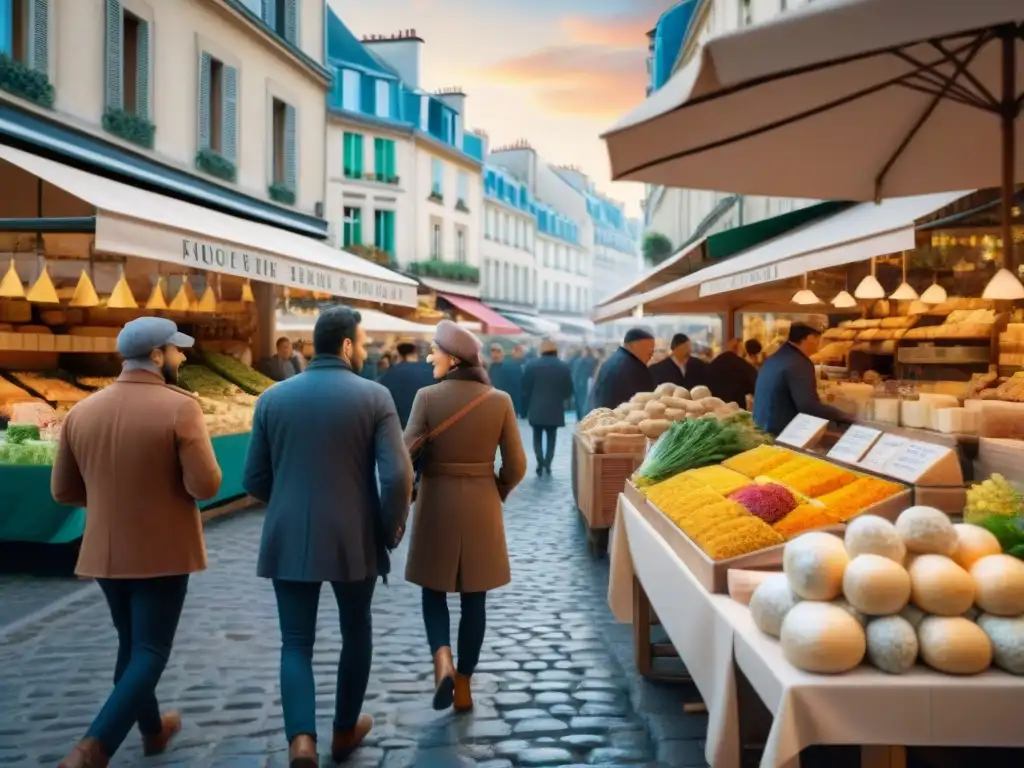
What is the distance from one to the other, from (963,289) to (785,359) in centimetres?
657

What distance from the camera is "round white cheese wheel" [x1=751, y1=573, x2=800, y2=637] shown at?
11.4 ft

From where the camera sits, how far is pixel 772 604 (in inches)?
138

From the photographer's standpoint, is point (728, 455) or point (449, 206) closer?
point (728, 455)

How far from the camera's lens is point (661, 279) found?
1686cm

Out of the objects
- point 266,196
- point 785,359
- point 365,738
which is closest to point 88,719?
point 365,738

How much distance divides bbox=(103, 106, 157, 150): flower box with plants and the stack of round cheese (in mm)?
13203

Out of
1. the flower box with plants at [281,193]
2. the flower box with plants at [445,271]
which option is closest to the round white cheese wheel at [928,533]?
the flower box with plants at [281,193]

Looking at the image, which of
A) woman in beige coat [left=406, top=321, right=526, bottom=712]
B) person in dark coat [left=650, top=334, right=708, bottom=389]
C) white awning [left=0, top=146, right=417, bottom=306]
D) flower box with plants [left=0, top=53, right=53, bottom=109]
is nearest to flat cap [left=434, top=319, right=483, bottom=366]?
woman in beige coat [left=406, top=321, right=526, bottom=712]

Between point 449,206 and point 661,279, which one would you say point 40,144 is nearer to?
point 661,279

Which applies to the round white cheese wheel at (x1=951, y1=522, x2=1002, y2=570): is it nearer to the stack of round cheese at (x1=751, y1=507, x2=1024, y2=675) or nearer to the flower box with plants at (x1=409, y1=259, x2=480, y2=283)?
the stack of round cheese at (x1=751, y1=507, x2=1024, y2=675)

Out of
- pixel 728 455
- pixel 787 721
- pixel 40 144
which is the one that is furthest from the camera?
pixel 40 144

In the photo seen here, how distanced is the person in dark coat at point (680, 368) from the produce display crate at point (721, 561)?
9.37 m

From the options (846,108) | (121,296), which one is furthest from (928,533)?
(121,296)

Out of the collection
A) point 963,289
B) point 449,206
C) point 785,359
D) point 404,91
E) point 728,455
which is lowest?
point 728,455
